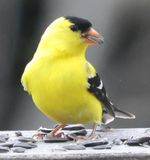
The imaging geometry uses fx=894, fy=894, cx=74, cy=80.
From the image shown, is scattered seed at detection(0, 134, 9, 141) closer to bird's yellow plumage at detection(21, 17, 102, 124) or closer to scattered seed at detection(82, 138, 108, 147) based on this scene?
bird's yellow plumage at detection(21, 17, 102, 124)

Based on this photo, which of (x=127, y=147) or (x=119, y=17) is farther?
(x=119, y=17)

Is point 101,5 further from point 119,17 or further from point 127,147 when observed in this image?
point 127,147

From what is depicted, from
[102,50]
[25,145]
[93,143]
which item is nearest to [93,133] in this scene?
[93,143]

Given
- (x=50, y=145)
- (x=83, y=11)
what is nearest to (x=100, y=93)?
(x=50, y=145)

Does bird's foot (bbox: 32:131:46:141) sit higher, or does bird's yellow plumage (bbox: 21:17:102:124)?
bird's yellow plumage (bbox: 21:17:102:124)

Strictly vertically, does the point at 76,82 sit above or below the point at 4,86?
above

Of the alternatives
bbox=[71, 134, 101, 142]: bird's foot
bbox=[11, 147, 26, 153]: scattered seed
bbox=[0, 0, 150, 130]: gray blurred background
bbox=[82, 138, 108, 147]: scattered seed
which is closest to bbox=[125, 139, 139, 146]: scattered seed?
bbox=[82, 138, 108, 147]: scattered seed
